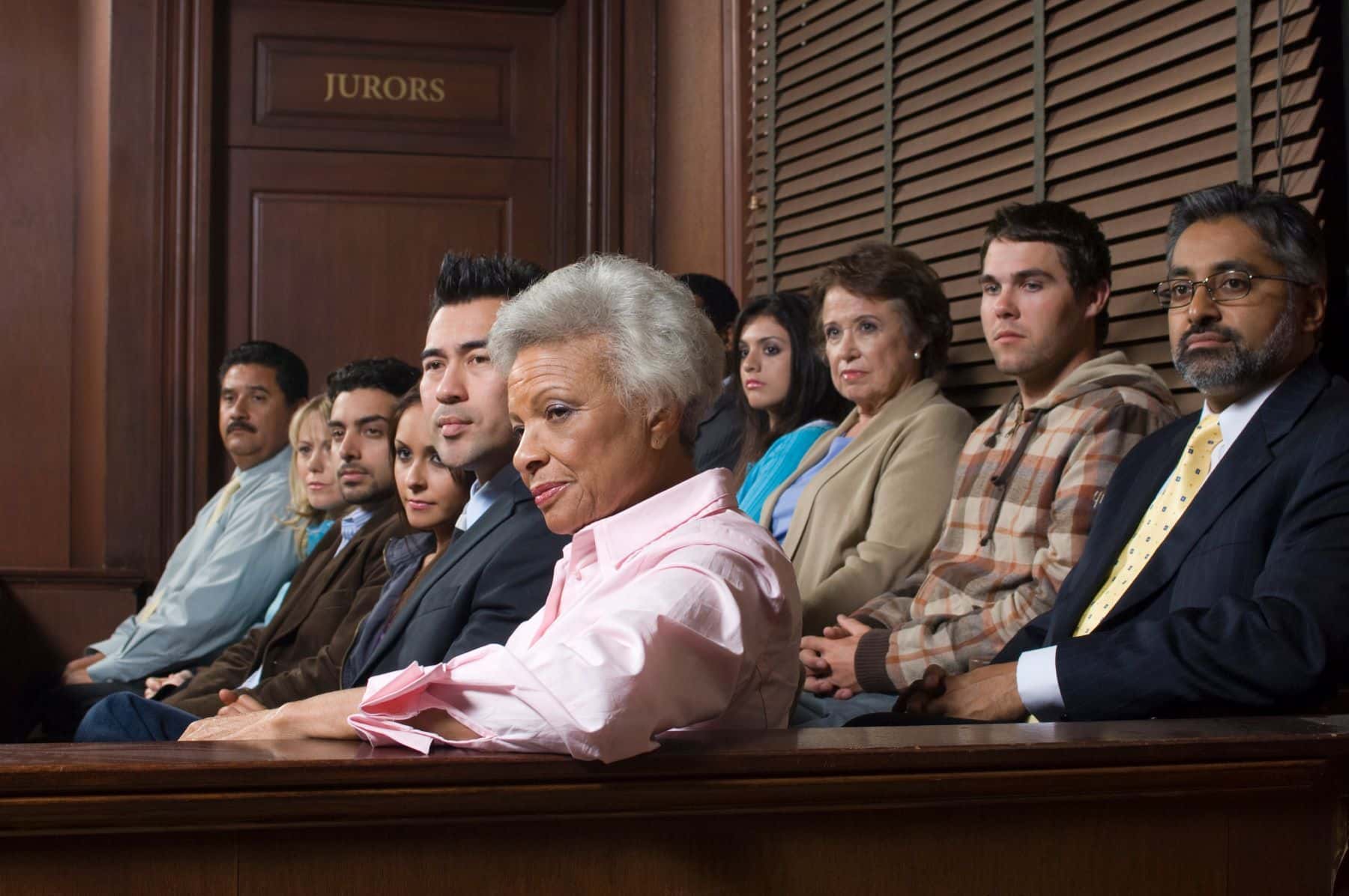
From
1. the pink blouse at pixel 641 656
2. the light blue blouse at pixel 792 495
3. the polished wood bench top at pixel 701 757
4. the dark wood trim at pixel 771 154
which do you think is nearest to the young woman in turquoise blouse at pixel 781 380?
the light blue blouse at pixel 792 495

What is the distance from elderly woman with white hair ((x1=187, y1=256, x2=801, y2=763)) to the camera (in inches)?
47.6

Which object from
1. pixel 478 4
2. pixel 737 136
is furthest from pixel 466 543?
pixel 478 4

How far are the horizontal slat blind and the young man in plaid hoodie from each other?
0.57ft

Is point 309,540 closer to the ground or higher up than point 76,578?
higher up

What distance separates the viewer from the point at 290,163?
5.66m

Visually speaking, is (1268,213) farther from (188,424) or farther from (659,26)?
(188,424)

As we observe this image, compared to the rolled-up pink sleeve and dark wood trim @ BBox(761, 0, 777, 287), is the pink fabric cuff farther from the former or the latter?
dark wood trim @ BBox(761, 0, 777, 287)

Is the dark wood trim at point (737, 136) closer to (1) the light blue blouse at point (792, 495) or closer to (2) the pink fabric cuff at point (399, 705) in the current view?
(1) the light blue blouse at point (792, 495)

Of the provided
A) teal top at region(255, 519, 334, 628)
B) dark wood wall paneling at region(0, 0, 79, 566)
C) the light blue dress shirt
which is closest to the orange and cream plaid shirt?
teal top at region(255, 519, 334, 628)

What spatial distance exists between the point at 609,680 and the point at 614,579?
0.30 m

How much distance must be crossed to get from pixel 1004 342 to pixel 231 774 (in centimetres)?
215

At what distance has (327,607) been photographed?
3363 mm

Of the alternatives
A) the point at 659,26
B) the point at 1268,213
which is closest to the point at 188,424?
the point at 659,26

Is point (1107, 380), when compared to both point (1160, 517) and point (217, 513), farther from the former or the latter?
point (217, 513)
